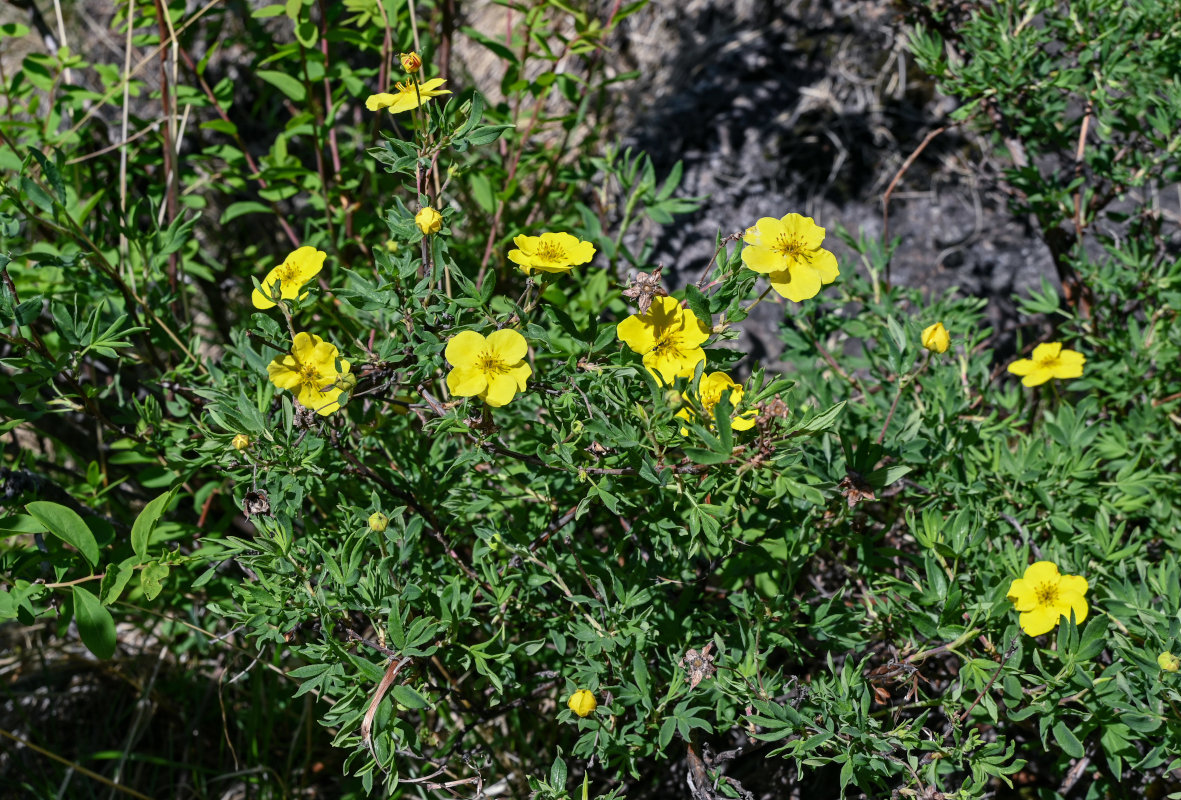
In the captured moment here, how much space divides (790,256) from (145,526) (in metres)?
1.13

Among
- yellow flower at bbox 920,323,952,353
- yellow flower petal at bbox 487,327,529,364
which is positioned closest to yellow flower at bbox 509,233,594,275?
yellow flower petal at bbox 487,327,529,364

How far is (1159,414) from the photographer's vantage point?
1.97 metres

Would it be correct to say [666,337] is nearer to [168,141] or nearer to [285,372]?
[285,372]

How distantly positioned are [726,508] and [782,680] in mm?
385

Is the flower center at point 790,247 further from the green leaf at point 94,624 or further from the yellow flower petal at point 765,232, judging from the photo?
the green leaf at point 94,624

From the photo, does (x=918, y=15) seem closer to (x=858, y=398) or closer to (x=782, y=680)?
(x=858, y=398)

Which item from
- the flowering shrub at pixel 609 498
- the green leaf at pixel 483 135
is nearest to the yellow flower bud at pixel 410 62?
the flowering shrub at pixel 609 498

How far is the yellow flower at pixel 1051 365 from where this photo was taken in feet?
6.34

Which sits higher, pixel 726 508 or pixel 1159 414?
pixel 726 508

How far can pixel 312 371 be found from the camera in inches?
54.4

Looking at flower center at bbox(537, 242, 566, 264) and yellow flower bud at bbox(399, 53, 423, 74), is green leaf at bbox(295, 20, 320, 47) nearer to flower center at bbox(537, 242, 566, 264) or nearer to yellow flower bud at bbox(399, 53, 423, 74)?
yellow flower bud at bbox(399, 53, 423, 74)

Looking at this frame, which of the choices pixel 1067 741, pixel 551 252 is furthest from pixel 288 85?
pixel 1067 741

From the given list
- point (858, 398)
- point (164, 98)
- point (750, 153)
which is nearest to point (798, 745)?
point (858, 398)

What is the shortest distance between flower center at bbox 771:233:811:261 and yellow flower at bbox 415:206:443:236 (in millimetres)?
500
